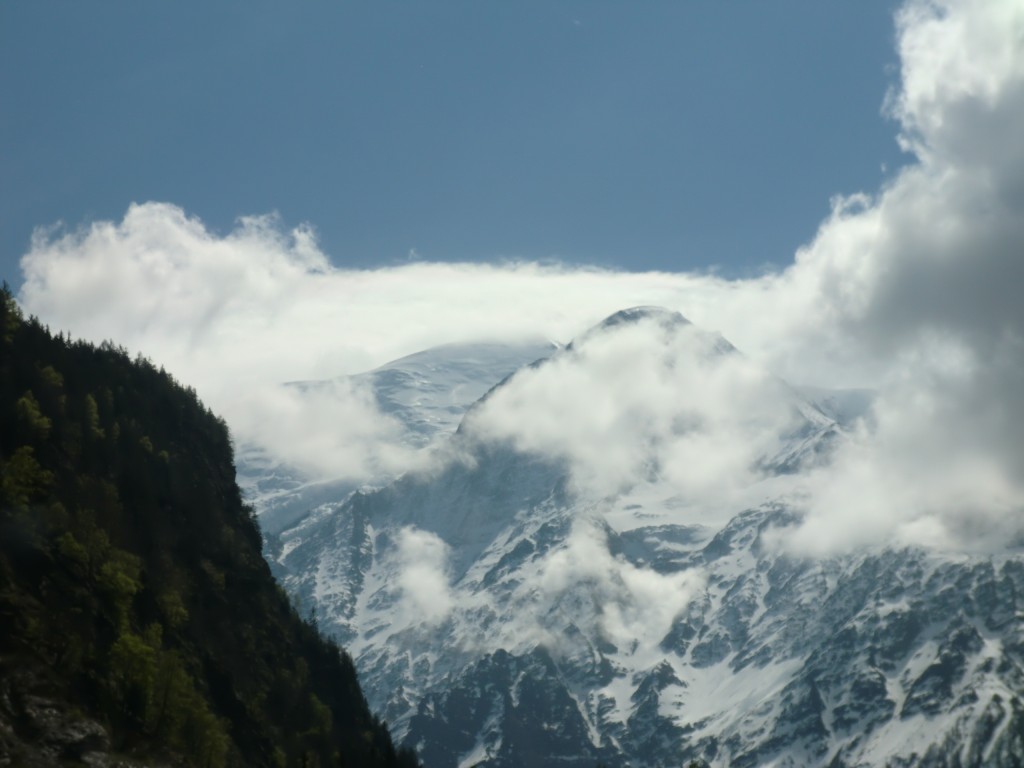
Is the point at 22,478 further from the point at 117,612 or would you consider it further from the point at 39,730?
the point at 39,730

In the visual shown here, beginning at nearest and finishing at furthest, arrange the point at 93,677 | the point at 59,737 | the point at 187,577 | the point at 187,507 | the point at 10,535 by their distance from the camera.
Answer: the point at 59,737 → the point at 93,677 → the point at 10,535 → the point at 187,577 → the point at 187,507

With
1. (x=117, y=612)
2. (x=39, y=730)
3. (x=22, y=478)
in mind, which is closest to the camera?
(x=39, y=730)

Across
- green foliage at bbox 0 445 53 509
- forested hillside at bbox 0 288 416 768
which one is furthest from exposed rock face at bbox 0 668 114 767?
green foliage at bbox 0 445 53 509

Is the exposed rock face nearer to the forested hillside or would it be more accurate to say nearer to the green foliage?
the forested hillside

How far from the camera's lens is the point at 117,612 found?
14788 cm

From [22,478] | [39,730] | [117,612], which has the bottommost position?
[39,730]

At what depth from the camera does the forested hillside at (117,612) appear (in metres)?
124

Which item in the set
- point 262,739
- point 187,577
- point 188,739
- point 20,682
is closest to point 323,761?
point 262,739

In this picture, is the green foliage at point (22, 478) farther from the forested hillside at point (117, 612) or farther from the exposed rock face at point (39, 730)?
the exposed rock face at point (39, 730)

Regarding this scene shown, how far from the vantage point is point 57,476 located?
542ft

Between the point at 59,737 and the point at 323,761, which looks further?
the point at 323,761

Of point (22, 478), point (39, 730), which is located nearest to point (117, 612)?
point (22, 478)

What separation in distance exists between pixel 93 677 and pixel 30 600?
934 centimetres

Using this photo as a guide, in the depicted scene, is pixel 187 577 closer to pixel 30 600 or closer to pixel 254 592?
pixel 254 592
